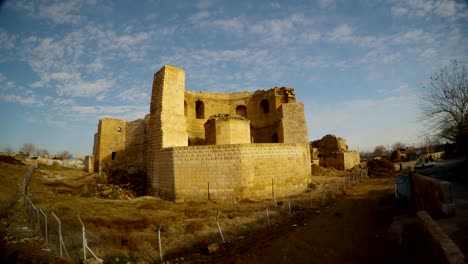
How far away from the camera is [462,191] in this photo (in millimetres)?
7512

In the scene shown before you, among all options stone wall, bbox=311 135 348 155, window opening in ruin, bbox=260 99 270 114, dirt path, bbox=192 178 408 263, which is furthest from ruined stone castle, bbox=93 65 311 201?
stone wall, bbox=311 135 348 155

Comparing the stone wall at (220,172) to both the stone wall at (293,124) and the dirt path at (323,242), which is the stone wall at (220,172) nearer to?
the dirt path at (323,242)

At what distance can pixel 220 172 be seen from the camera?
1384 cm

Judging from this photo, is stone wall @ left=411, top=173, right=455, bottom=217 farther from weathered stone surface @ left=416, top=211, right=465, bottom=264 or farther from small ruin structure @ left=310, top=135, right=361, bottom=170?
small ruin structure @ left=310, top=135, right=361, bottom=170

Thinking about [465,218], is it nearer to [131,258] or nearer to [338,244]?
[338,244]

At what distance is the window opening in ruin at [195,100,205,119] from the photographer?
27.2 metres

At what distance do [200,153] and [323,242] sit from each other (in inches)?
338

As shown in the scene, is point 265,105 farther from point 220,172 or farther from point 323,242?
point 323,242

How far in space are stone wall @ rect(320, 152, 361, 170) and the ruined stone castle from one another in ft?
36.2

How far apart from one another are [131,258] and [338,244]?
545cm

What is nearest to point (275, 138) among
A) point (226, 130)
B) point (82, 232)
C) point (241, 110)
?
point (241, 110)

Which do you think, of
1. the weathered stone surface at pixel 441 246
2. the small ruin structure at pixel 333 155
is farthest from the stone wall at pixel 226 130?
the small ruin structure at pixel 333 155

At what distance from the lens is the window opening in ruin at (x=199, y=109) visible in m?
27.2

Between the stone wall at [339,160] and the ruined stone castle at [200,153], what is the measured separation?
1103 centimetres
